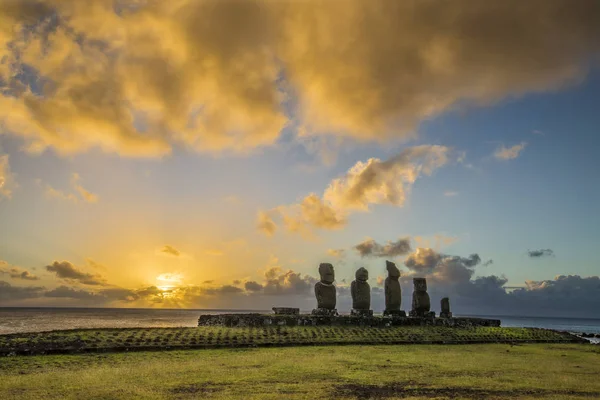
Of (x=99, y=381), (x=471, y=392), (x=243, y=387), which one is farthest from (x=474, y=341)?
(x=99, y=381)

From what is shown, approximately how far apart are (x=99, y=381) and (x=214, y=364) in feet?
15.3

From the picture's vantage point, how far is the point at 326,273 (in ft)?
119

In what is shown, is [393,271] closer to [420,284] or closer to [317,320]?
[420,284]

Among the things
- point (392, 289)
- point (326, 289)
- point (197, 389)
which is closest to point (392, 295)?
point (392, 289)

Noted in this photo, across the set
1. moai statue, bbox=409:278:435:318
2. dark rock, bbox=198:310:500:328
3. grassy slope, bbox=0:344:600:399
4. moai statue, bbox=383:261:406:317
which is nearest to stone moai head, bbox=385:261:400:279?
moai statue, bbox=383:261:406:317

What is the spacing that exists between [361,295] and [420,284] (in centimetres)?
648

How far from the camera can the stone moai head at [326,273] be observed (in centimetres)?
3609

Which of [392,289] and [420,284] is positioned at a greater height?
[420,284]

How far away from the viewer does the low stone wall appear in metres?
29.2

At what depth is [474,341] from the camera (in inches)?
1161

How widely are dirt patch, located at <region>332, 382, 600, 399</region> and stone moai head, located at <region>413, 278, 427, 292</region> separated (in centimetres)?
2630

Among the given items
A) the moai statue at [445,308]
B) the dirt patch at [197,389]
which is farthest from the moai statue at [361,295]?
the dirt patch at [197,389]

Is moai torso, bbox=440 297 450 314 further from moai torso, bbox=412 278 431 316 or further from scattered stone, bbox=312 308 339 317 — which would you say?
scattered stone, bbox=312 308 339 317

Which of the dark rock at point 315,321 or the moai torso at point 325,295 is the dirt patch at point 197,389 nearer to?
the dark rock at point 315,321
